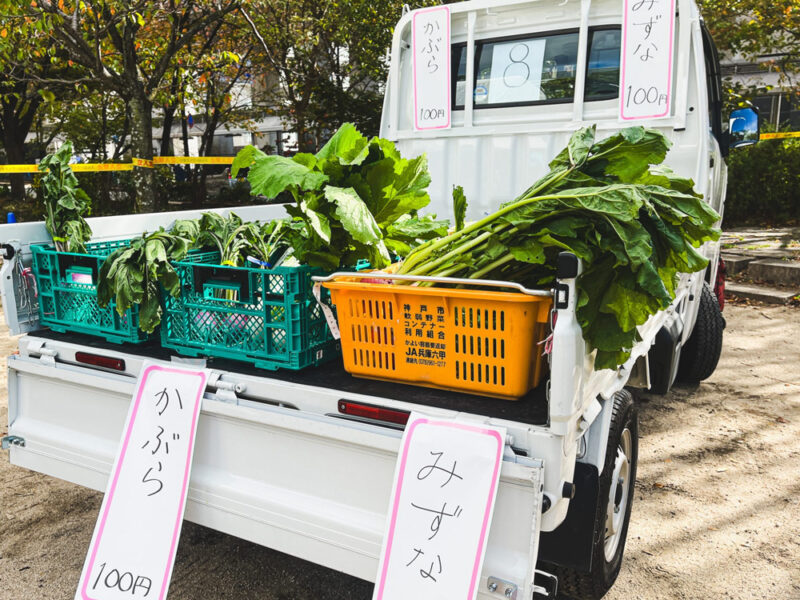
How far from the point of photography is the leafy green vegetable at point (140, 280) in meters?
2.36

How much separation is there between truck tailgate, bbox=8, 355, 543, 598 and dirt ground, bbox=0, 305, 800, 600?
0.54 metres

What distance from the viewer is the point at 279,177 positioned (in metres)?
2.13

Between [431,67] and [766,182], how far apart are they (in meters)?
10.3

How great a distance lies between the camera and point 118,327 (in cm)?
264

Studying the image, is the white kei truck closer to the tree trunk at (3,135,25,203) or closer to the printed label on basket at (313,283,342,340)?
the printed label on basket at (313,283,342,340)

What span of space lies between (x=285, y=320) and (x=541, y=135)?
249 cm

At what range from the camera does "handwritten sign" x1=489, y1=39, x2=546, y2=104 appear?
4.17m

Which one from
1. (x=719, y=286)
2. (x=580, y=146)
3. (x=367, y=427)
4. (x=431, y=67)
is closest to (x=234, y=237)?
(x=367, y=427)

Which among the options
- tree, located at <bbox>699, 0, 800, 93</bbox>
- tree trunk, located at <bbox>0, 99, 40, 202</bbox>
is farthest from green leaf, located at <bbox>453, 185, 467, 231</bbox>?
tree trunk, located at <bbox>0, 99, 40, 202</bbox>

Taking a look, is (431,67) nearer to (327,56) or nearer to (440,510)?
(440,510)

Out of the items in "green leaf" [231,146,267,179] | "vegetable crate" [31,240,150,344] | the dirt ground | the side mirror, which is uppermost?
the side mirror

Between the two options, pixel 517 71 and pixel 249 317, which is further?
pixel 517 71

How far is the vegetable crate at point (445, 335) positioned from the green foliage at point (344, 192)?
0.19 m

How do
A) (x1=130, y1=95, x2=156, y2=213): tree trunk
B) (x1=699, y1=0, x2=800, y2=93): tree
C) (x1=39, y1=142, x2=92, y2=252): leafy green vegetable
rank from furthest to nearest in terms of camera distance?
(x1=699, y1=0, x2=800, y2=93): tree < (x1=130, y1=95, x2=156, y2=213): tree trunk < (x1=39, y1=142, x2=92, y2=252): leafy green vegetable
